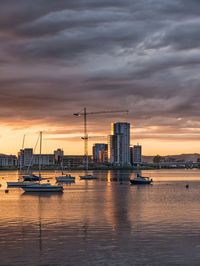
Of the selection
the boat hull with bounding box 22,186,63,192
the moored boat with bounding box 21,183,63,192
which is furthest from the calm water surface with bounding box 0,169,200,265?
the boat hull with bounding box 22,186,63,192

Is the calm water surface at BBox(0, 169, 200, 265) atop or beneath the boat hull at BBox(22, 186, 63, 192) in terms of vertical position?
beneath

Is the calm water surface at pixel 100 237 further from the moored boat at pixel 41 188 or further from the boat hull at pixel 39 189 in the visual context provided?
the boat hull at pixel 39 189

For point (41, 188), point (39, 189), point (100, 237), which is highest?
point (41, 188)

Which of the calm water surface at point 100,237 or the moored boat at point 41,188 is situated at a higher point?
the moored boat at point 41,188

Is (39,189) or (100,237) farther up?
(39,189)

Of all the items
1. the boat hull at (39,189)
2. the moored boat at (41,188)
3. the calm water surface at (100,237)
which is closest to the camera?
the calm water surface at (100,237)

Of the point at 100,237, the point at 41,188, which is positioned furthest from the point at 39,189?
the point at 100,237

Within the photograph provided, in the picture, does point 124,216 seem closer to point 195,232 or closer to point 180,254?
point 195,232

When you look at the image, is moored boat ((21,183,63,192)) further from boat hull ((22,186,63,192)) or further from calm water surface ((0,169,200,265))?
calm water surface ((0,169,200,265))

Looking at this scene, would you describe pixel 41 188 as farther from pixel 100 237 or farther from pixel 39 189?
pixel 100 237

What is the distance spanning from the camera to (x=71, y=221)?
6669 cm

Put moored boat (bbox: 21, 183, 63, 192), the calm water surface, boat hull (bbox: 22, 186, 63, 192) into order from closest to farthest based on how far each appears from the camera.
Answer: the calm water surface < moored boat (bbox: 21, 183, 63, 192) < boat hull (bbox: 22, 186, 63, 192)

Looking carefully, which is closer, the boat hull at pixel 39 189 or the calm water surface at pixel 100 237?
the calm water surface at pixel 100 237

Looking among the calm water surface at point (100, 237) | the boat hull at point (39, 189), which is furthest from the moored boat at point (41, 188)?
the calm water surface at point (100, 237)
